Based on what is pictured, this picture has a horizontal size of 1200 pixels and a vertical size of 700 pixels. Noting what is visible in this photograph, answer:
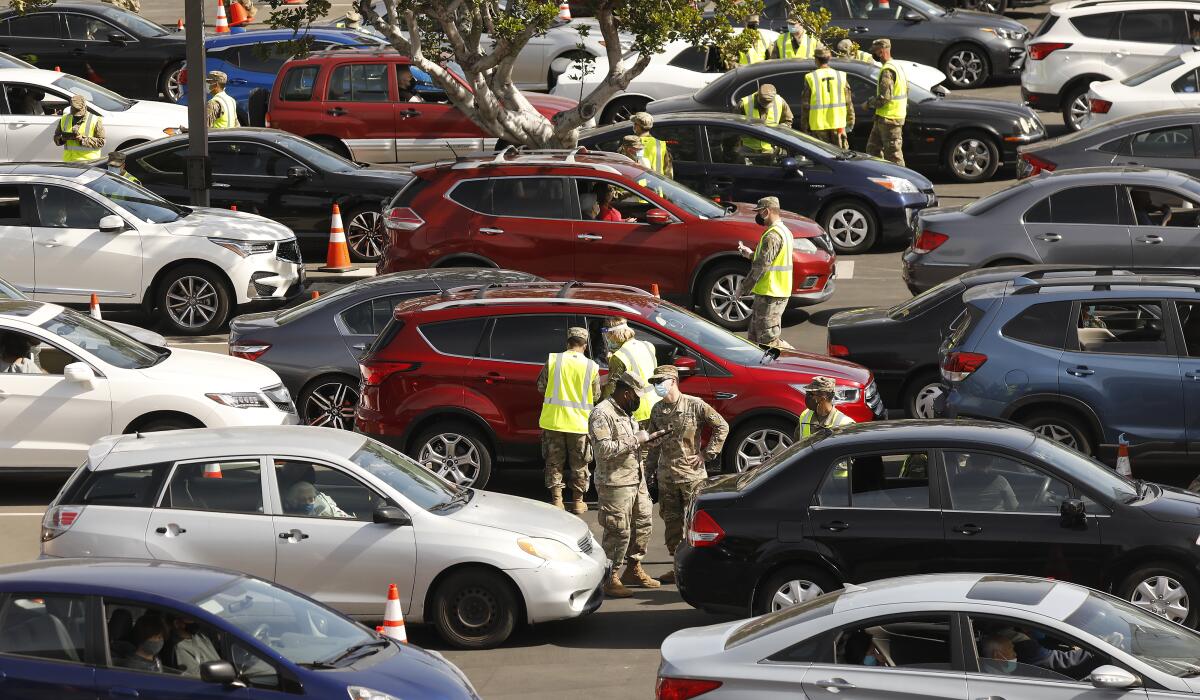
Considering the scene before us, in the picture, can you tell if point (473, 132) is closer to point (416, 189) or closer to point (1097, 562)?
point (416, 189)

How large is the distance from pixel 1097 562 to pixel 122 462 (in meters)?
5.91

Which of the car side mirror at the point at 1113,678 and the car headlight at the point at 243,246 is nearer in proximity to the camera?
the car side mirror at the point at 1113,678

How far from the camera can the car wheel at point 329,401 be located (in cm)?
1487

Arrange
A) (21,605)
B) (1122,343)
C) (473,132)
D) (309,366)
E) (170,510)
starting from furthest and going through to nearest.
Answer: (473,132) < (309,366) < (1122,343) < (170,510) < (21,605)

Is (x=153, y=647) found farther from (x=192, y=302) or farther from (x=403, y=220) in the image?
(x=192, y=302)

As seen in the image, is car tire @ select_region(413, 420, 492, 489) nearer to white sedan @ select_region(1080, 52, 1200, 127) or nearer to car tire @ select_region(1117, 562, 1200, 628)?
car tire @ select_region(1117, 562, 1200, 628)

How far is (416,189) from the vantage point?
1738cm

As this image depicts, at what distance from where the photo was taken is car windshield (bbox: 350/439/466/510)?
10.7m

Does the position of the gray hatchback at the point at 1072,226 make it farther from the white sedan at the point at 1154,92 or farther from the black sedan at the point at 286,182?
the black sedan at the point at 286,182

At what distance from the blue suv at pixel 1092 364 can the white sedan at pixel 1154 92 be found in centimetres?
904

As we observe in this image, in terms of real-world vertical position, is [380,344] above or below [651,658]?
above

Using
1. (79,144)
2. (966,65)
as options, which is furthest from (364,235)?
(966,65)

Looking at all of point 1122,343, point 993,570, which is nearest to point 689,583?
point 993,570

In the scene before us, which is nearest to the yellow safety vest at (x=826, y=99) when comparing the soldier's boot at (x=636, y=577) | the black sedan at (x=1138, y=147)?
the black sedan at (x=1138, y=147)
